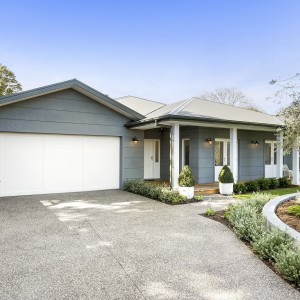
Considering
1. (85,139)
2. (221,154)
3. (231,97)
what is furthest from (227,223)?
(231,97)

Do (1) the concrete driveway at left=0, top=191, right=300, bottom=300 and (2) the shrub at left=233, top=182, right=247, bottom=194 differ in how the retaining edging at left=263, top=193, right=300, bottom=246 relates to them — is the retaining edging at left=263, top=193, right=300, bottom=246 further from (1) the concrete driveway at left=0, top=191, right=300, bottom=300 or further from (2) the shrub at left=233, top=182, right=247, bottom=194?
(2) the shrub at left=233, top=182, right=247, bottom=194

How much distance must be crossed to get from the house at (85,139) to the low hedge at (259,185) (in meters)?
0.57

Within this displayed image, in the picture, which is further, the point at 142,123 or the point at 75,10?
the point at 75,10

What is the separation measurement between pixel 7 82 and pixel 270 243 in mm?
24727

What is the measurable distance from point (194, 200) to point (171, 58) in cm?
1245

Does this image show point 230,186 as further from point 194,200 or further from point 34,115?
point 34,115

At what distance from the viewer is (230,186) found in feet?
32.4

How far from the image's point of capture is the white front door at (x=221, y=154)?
12.7m

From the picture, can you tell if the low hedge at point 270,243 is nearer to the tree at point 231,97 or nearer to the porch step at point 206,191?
the porch step at point 206,191

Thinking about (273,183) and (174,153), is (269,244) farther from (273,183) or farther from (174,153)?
(273,183)

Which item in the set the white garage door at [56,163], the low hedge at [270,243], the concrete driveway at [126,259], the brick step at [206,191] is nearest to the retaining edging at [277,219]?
the low hedge at [270,243]

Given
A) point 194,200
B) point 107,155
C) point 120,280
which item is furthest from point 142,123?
point 120,280

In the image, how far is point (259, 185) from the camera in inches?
435

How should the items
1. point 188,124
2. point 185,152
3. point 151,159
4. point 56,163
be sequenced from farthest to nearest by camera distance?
point 151,159 → point 185,152 → point 188,124 → point 56,163
